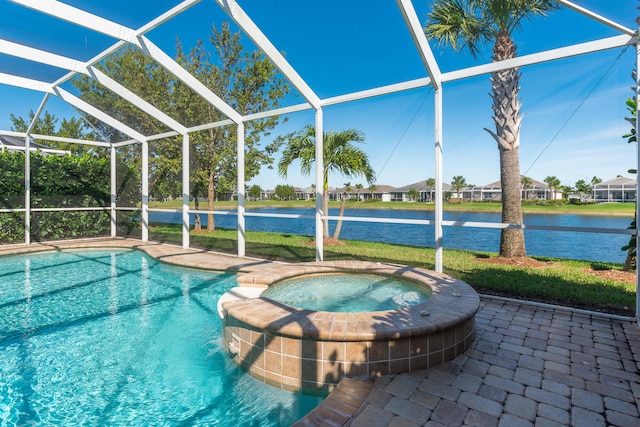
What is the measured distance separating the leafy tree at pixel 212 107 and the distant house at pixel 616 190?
36.0ft

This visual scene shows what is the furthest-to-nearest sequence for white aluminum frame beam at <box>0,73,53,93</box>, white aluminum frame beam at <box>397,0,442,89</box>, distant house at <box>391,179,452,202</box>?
white aluminum frame beam at <box>0,73,53,93</box>
distant house at <box>391,179,452,202</box>
white aluminum frame beam at <box>397,0,442,89</box>

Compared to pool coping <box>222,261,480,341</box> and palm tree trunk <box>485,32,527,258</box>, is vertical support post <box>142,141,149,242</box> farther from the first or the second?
palm tree trunk <box>485,32,527,258</box>

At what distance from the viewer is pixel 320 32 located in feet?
31.9

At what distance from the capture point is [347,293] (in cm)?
494

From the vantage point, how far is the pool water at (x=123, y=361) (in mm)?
2695

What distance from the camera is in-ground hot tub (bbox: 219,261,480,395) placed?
2.85m

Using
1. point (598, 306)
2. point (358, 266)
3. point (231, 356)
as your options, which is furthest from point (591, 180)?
point (231, 356)

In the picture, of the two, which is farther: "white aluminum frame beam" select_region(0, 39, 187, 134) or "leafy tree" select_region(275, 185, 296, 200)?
"leafy tree" select_region(275, 185, 296, 200)

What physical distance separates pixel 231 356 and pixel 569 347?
11.9ft

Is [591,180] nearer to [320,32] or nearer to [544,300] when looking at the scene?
[544,300]

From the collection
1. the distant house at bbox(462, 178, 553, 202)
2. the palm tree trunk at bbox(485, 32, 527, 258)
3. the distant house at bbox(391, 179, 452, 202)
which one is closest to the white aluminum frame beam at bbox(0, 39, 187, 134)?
the distant house at bbox(391, 179, 452, 202)

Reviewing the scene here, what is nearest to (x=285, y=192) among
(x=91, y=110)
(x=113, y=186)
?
(x=113, y=186)

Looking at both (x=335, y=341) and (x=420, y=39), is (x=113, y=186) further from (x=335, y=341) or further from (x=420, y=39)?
(x=335, y=341)

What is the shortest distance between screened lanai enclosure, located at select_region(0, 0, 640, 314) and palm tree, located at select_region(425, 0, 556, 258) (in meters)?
0.24
